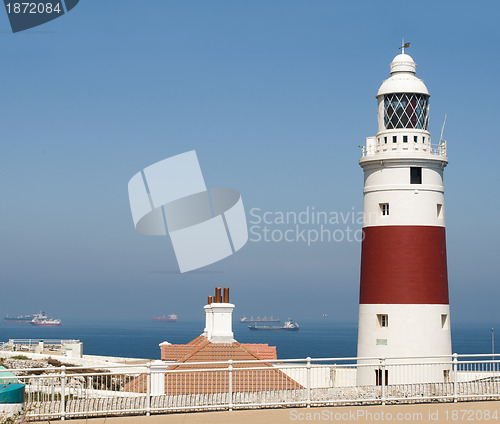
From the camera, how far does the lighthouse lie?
87.5 ft

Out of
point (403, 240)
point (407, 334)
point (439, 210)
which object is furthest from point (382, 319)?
point (439, 210)

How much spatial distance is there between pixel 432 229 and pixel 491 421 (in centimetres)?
1083

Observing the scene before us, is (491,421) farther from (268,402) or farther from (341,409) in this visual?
(268,402)

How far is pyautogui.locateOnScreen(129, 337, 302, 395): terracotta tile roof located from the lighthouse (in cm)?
420

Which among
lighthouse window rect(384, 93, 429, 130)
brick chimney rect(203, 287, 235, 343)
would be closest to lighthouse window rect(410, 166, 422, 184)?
lighthouse window rect(384, 93, 429, 130)

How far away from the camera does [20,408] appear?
47.5 feet

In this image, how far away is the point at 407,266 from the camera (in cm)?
2670

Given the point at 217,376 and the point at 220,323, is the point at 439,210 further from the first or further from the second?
the point at 217,376

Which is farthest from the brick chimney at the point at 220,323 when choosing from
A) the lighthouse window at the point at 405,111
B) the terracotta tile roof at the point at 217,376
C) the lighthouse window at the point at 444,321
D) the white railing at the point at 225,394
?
the lighthouse window at the point at 405,111

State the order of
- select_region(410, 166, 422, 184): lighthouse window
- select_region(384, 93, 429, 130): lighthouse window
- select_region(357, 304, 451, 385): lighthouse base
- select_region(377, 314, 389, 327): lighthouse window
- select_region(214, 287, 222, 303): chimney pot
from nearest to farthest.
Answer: select_region(357, 304, 451, 385): lighthouse base, select_region(377, 314, 389, 327): lighthouse window, select_region(410, 166, 422, 184): lighthouse window, select_region(384, 93, 429, 130): lighthouse window, select_region(214, 287, 222, 303): chimney pot

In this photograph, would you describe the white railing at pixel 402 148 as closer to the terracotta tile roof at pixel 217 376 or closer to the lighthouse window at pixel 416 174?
the lighthouse window at pixel 416 174

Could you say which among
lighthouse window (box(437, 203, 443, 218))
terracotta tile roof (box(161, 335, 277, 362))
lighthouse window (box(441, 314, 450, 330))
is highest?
lighthouse window (box(437, 203, 443, 218))

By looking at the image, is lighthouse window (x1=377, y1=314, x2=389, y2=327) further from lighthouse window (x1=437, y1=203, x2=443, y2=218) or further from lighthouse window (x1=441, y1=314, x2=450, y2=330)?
lighthouse window (x1=437, y1=203, x2=443, y2=218)

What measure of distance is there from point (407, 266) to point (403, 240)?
0.88 metres
